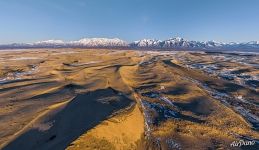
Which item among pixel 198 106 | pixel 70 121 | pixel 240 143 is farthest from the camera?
pixel 198 106

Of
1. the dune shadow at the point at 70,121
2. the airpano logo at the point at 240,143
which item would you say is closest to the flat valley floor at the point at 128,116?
the dune shadow at the point at 70,121

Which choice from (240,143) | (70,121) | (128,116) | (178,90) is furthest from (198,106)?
(70,121)

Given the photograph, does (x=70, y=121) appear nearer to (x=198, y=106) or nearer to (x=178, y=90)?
(x=198, y=106)

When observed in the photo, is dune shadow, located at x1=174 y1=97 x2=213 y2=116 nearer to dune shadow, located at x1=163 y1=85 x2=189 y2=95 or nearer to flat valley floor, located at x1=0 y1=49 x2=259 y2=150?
flat valley floor, located at x1=0 y1=49 x2=259 y2=150

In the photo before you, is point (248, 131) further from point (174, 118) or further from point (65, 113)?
point (65, 113)

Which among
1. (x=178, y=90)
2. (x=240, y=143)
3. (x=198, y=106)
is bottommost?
(x=240, y=143)

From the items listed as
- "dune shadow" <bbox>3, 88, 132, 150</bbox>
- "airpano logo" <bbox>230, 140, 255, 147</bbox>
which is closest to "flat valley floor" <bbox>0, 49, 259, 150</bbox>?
"dune shadow" <bbox>3, 88, 132, 150</bbox>

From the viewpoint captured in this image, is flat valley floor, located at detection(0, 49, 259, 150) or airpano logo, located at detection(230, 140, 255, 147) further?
airpano logo, located at detection(230, 140, 255, 147)

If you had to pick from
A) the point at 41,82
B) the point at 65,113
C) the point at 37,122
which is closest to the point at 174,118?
the point at 65,113

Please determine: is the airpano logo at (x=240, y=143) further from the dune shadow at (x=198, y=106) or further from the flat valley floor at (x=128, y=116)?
the dune shadow at (x=198, y=106)
